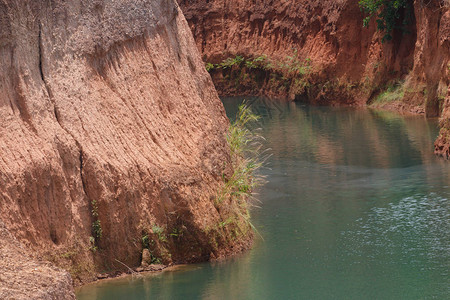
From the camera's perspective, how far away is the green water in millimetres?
9406

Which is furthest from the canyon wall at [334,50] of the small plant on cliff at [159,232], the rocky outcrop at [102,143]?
the small plant on cliff at [159,232]

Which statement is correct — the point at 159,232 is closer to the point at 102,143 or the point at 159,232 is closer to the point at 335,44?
the point at 102,143

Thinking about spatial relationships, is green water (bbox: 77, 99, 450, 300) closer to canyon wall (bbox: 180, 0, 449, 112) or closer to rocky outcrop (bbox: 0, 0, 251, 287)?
rocky outcrop (bbox: 0, 0, 251, 287)

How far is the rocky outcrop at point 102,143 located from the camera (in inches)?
353

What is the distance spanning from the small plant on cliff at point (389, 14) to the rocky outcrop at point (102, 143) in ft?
54.7

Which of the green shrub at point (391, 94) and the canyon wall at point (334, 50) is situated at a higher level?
the canyon wall at point (334, 50)

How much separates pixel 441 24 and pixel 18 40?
14849mm

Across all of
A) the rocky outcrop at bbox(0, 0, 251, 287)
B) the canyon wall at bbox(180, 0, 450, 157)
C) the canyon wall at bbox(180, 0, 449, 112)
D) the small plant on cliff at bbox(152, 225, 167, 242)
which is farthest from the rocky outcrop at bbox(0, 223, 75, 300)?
the canyon wall at bbox(180, 0, 449, 112)

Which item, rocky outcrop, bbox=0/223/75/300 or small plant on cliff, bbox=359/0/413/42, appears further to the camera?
small plant on cliff, bbox=359/0/413/42

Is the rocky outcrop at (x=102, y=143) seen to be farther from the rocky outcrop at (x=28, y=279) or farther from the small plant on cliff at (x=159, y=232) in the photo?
the rocky outcrop at (x=28, y=279)

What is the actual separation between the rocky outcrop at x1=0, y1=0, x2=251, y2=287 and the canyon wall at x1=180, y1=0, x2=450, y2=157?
7711 mm

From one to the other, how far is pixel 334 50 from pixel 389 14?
13.3 feet

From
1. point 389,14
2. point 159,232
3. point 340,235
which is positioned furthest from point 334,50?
point 159,232

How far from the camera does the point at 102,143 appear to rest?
32.0 feet
